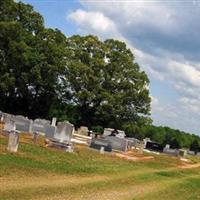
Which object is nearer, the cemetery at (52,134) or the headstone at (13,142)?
the headstone at (13,142)

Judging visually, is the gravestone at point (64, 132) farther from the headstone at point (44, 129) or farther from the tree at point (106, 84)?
the tree at point (106, 84)

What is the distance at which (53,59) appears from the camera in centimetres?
5884

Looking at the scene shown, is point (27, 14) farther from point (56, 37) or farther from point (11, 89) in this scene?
point (11, 89)

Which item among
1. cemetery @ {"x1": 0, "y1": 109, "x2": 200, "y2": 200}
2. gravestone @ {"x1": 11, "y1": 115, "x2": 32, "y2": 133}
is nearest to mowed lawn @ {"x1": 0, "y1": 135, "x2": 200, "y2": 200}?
cemetery @ {"x1": 0, "y1": 109, "x2": 200, "y2": 200}

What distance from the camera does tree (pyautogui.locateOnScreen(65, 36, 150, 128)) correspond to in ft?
208

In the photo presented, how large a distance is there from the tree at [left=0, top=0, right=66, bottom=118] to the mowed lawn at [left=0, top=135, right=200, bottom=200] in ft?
102

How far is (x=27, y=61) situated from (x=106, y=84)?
12.8 metres

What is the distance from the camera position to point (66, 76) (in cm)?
6322

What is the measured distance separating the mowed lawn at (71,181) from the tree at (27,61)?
1229 inches

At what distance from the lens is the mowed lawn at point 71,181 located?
15.4m

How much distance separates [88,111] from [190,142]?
49155 millimetres

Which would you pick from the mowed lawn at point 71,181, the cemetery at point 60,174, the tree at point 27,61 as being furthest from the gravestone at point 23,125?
the tree at point 27,61

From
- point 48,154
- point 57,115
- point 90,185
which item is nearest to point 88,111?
point 57,115

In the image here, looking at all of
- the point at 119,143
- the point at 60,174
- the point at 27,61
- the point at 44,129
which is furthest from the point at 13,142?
the point at 27,61
